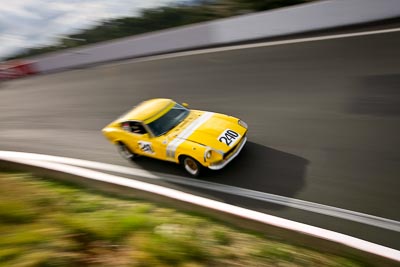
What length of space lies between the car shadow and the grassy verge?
4.28 feet

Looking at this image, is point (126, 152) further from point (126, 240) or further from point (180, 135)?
point (126, 240)

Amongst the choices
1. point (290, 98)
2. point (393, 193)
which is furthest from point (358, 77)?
point (393, 193)

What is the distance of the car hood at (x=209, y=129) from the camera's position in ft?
22.5

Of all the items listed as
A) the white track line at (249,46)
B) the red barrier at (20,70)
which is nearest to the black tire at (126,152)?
the white track line at (249,46)

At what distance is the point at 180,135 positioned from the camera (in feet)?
23.6

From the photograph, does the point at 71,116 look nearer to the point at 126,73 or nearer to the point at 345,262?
the point at 126,73

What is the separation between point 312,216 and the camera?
579 cm

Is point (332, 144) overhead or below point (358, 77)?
below

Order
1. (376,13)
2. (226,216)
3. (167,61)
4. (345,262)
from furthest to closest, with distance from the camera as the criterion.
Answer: (167,61), (376,13), (226,216), (345,262)

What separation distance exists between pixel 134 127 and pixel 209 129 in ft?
5.56

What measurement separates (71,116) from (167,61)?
472 centimetres

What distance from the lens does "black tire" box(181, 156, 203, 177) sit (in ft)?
22.9

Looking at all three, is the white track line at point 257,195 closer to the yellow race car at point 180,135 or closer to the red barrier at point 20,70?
the yellow race car at point 180,135

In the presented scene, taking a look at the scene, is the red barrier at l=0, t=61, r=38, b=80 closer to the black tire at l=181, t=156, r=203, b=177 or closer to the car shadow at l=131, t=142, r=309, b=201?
the car shadow at l=131, t=142, r=309, b=201
